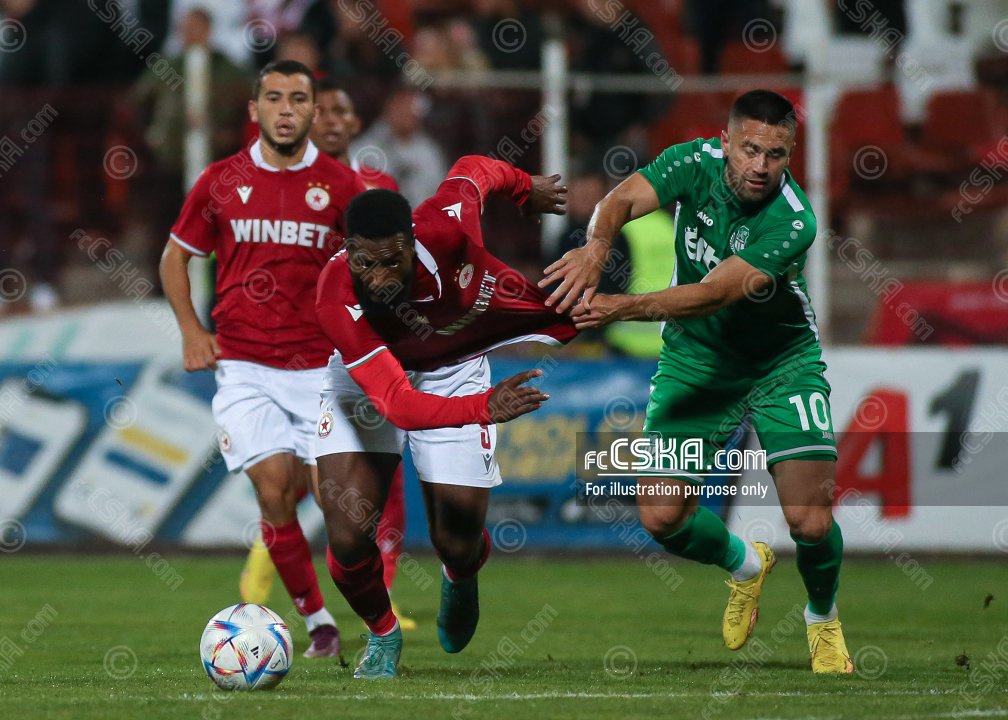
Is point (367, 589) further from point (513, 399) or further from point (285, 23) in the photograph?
point (285, 23)

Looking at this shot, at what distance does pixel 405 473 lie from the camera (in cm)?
1309

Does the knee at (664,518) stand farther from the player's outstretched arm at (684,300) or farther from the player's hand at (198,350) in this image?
the player's hand at (198,350)

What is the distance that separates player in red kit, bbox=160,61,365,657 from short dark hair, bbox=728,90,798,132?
7.81ft

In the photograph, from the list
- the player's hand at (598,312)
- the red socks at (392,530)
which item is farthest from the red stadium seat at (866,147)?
the player's hand at (598,312)

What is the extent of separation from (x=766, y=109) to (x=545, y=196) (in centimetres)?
125

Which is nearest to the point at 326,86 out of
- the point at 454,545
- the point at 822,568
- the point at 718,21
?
the point at 454,545

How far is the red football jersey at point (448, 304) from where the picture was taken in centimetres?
648

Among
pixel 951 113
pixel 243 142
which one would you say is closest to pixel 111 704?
pixel 243 142

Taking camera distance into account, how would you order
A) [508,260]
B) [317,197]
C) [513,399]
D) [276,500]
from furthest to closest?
[508,260], [317,197], [276,500], [513,399]

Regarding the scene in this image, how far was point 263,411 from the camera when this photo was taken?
8086mm

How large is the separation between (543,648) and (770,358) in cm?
207

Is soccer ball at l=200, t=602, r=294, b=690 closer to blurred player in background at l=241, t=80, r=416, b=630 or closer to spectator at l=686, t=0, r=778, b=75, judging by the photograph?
blurred player in background at l=241, t=80, r=416, b=630

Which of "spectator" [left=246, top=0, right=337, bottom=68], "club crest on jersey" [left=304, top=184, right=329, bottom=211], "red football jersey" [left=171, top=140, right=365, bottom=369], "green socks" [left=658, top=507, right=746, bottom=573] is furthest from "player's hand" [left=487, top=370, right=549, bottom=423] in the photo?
"spectator" [left=246, top=0, right=337, bottom=68]

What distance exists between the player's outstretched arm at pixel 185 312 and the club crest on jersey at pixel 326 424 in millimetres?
1267
